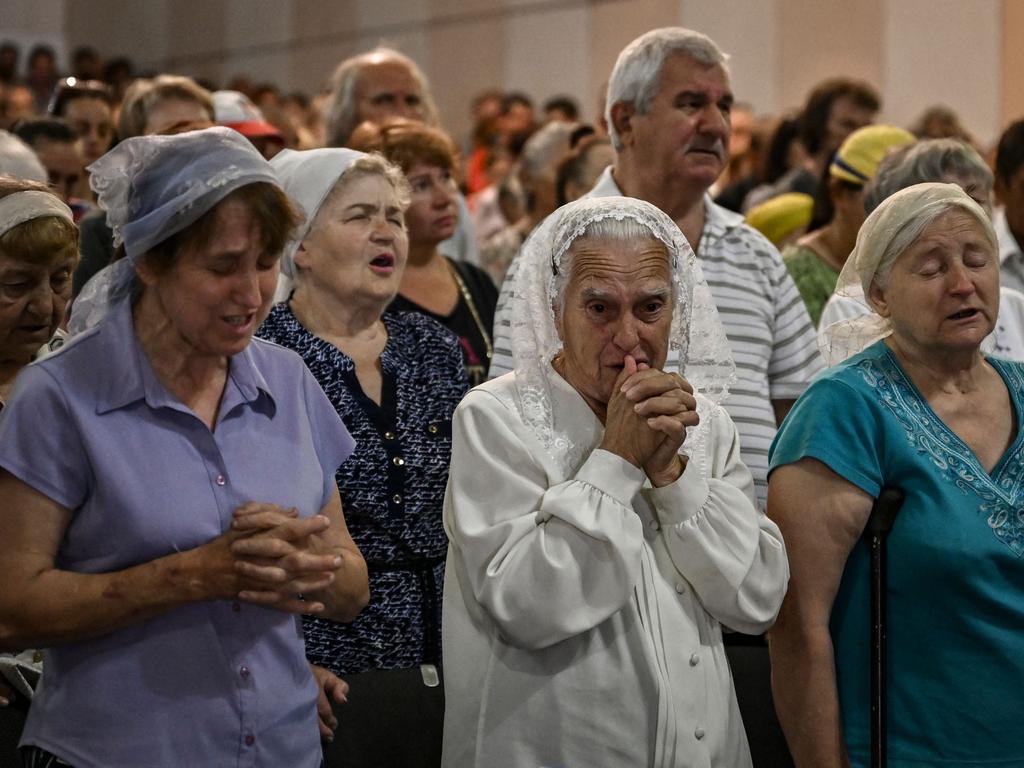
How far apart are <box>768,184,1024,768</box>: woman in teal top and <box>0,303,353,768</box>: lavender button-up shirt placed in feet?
3.00

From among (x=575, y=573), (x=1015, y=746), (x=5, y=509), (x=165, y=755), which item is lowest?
(x=1015, y=746)

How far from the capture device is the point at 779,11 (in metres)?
10.4

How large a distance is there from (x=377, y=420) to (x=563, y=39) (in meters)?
9.37

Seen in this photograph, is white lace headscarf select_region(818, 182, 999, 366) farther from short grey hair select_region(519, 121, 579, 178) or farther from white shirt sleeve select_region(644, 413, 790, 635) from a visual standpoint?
short grey hair select_region(519, 121, 579, 178)

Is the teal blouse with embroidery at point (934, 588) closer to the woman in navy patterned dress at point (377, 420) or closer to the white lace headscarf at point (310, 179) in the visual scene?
the woman in navy patterned dress at point (377, 420)

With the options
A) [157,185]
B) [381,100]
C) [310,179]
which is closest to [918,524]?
[157,185]

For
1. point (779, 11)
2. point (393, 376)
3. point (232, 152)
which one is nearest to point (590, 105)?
point (779, 11)

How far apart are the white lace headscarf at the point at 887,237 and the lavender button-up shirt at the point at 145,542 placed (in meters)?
1.18

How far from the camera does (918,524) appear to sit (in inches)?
98.4

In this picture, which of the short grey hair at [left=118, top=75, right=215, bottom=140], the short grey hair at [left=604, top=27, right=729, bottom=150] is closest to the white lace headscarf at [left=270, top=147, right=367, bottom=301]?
the short grey hair at [left=604, top=27, right=729, bottom=150]

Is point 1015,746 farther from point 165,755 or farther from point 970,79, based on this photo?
point 970,79

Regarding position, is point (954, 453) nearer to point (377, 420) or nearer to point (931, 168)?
point (377, 420)

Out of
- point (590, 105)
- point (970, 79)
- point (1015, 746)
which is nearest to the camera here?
point (1015, 746)

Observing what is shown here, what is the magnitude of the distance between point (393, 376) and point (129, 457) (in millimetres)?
1024
